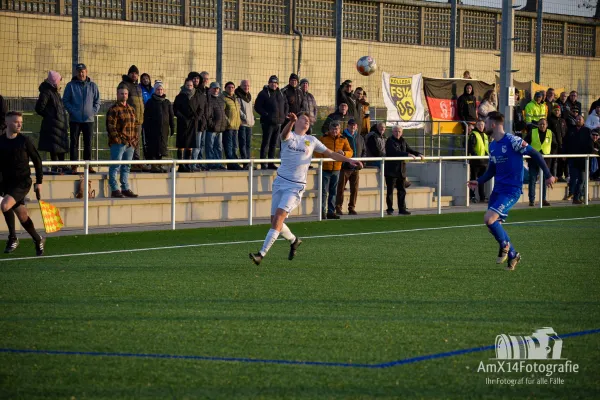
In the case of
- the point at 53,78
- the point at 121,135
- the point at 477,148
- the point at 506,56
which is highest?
the point at 506,56

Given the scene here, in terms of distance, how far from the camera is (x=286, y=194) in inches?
543

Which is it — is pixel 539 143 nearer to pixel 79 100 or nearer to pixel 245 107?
pixel 245 107

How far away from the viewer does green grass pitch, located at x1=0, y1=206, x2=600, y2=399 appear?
23.4 ft

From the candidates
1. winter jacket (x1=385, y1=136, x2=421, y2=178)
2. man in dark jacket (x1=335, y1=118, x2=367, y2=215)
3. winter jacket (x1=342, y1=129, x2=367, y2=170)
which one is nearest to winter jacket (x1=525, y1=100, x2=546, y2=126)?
winter jacket (x1=385, y1=136, x2=421, y2=178)

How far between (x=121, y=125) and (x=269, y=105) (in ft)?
12.3

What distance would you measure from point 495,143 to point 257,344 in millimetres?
6406

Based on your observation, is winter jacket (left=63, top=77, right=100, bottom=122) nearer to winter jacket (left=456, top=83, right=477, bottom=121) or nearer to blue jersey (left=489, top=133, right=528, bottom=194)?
blue jersey (left=489, top=133, right=528, bottom=194)

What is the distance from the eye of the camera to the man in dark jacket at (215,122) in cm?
2009

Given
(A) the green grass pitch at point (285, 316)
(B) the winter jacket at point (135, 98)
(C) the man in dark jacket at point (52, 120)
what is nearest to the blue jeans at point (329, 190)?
(B) the winter jacket at point (135, 98)

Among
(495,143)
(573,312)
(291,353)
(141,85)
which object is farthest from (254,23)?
(291,353)

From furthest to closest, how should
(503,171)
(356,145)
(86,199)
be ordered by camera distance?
(356,145), (86,199), (503,171)

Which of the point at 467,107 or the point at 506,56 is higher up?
the point at 506,56

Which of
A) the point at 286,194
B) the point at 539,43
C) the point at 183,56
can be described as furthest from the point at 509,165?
the point at 539,43

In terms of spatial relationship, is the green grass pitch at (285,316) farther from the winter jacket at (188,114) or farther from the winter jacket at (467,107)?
the winter jacket at (467,107)
